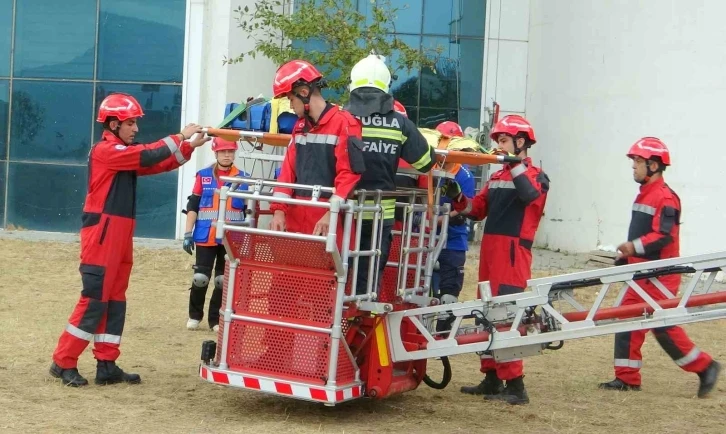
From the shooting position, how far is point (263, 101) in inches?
319

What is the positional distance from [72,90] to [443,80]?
276 inches

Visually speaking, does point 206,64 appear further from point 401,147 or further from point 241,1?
point 401,147

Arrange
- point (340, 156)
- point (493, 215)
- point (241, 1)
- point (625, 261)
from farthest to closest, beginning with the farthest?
point (241, 1) → point (625, 261) → point (493, 215) → point (340, 156)

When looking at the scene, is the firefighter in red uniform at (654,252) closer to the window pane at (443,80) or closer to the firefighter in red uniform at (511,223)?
the firefighter in red uniform at (511,223)

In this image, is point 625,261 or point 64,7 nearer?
point 625,261

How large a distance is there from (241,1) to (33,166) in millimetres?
4742

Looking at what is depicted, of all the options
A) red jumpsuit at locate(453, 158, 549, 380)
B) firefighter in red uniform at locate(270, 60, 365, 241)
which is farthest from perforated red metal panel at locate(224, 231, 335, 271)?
red jumpsuit at locate(453, 158, 549, 380)

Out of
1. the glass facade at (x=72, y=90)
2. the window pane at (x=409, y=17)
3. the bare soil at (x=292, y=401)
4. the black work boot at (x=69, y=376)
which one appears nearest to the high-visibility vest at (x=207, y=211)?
the bare soil at (x=292, y=401)

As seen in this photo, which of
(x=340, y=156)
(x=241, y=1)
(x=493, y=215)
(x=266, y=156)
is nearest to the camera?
(x=340, y=156)

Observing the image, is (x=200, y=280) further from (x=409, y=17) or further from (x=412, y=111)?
(x=409, y=17)

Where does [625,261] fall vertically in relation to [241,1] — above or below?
below

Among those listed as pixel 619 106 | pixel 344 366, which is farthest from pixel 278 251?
pixel 619 106

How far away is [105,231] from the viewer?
25.3 feet

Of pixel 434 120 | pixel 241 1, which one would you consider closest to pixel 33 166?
pixel 241 1
